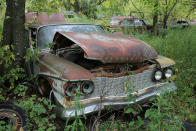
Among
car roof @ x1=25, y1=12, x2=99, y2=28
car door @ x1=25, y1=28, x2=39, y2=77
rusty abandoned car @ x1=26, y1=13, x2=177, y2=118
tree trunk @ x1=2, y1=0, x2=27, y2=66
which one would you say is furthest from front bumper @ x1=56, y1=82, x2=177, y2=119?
car roof @ x1=25, y1=12, x2=99, y2=28

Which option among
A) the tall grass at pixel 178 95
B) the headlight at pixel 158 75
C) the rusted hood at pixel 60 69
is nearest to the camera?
the tall grass at pixel 178 95

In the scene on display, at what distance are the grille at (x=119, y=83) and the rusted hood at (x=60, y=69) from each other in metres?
0.22

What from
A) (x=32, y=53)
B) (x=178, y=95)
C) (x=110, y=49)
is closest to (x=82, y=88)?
(x=110, y=49)

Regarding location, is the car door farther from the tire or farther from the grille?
the grille

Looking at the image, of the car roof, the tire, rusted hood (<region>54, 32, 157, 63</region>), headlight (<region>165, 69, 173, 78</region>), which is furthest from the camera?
the car roof

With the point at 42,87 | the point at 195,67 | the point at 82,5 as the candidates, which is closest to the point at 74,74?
the point at 42,87

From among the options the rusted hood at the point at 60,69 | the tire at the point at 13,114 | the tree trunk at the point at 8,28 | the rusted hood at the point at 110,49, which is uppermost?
the tree trunk at the point at 8,28

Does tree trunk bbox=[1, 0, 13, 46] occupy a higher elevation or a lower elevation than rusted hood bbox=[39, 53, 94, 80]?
higher

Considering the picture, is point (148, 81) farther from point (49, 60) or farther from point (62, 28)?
point (62, 28)

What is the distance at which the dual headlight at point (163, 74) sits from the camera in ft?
10.7

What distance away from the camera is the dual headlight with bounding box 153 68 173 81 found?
10.7 ft

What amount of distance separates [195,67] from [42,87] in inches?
135

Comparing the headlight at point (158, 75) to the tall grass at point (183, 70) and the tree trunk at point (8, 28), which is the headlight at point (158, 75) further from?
the tree trunk at point (8, 28)

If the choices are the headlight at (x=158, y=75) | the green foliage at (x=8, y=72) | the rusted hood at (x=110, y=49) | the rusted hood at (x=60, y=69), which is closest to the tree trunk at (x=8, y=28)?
the green foliage at (x=8, y=72)
